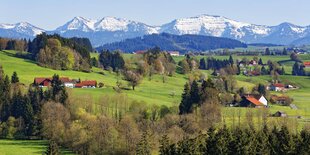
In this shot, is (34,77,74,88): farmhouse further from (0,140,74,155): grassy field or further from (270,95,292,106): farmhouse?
(270,95,292,106): farmhouse

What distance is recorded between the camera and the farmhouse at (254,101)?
126750 mm

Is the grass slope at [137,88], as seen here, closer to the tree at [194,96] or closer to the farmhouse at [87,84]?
the farmhouse at [87,84]

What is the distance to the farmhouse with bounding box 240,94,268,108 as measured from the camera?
127 metres

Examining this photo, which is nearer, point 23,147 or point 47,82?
point 23,147

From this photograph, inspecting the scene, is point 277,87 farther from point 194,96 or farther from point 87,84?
point 194,96

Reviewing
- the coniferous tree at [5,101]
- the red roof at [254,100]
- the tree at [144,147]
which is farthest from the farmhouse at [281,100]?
the tree at [144,147]

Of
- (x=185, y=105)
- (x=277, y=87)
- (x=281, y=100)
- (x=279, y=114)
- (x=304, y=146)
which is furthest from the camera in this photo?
(x=277, y=87)

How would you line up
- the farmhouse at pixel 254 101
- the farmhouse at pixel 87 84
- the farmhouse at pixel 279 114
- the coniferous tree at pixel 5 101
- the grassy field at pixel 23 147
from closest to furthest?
1. the grassy field at pixel 23 147
2. the coniferous tree at pixel 5 101
3. the farmhouse at pixel 279 114
4. the farmhouse at pixel 254 101
5. the farmhouse at pixel 87 84

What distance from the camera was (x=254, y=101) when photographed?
128m

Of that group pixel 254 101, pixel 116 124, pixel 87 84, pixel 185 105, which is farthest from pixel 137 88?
pixel 116 124

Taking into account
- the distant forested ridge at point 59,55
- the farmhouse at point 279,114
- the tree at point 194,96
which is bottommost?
the farmhouse at point 279,114

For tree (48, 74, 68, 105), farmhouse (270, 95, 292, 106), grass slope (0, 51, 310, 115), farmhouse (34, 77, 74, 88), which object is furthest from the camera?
farmhouse (270, 95, 292, 106)

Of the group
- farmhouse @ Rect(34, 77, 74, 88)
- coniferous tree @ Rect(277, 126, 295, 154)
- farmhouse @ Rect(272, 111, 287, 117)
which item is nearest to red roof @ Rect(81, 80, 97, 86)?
farmhouse @ Rect(34, 77, 74, 88)

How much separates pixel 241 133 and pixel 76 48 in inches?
4504
